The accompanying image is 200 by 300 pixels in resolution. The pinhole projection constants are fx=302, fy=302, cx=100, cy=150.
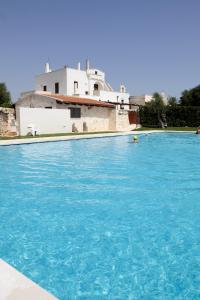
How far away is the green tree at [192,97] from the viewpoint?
5234 cm

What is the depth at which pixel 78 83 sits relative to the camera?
48.2m

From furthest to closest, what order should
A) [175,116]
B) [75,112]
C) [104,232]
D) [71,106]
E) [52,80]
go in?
[52,80] → [175,116] → [75,112] → [71,106] → [104,232]

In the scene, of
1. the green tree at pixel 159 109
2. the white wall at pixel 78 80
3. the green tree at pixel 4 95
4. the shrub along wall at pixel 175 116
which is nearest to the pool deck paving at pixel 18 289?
the green tree at pixel 159 109

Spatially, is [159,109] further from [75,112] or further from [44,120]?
[44,120]

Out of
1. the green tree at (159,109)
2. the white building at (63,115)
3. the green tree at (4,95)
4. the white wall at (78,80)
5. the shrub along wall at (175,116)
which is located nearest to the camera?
the white building at (63,115)

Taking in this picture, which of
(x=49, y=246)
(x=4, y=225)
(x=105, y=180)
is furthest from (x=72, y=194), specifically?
(x=49, y=246)

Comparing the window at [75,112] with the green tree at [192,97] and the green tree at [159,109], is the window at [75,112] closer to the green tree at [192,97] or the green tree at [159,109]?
the green tree at [159,109]

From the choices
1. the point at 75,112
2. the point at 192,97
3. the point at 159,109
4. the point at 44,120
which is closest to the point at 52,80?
the point at 75,112

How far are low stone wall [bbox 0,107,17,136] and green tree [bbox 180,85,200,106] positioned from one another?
119 ft

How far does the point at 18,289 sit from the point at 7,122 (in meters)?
23.4

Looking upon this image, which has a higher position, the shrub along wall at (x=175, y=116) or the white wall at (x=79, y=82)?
the white wall at (x=79, y=82)

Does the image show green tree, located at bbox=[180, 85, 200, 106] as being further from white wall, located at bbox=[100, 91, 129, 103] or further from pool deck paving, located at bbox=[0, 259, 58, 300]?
pool deck paving, located at bbox=[0, 259, 58, 300]

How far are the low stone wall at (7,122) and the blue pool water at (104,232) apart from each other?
14.5 meters

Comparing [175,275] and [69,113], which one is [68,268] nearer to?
[175,275]
